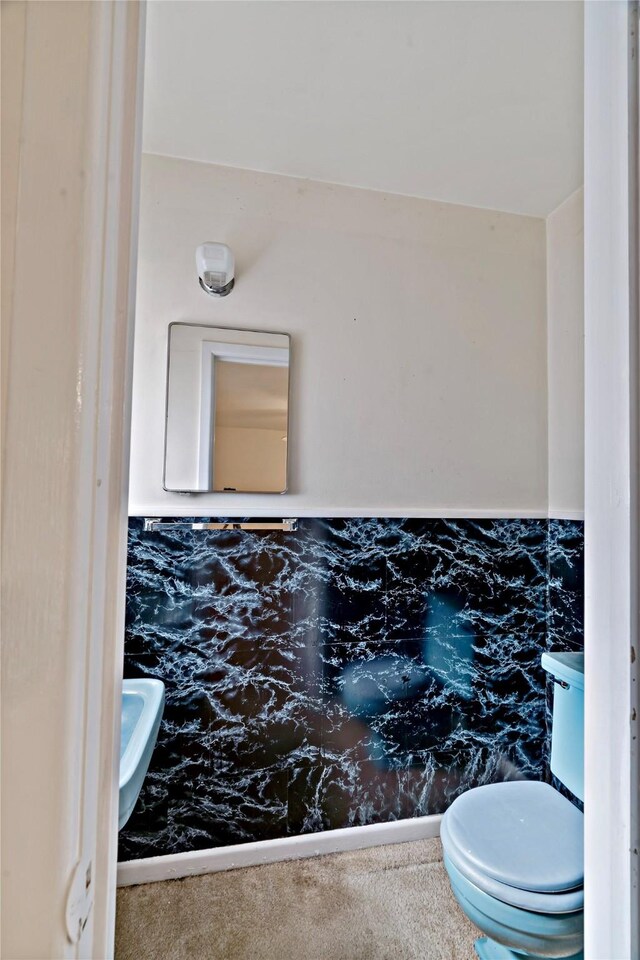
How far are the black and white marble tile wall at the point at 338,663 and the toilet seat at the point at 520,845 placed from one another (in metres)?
0.36

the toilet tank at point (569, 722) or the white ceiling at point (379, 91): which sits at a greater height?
the white ceiling at point (379, 91)

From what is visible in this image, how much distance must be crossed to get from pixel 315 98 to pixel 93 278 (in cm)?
141

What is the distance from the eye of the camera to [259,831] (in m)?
1.50

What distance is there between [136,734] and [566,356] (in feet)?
6.17

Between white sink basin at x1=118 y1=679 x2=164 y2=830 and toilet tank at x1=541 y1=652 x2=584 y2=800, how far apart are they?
1.19 meters

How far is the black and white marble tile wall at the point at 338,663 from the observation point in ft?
4.82

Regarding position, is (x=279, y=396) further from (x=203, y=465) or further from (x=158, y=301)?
(x=158, y=301)

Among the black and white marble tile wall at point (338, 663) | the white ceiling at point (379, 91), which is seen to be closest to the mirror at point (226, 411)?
the black and white marble tile wall at point (338, 663)

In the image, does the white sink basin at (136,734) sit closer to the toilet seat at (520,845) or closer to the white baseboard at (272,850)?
the white baseboard at (272,850)

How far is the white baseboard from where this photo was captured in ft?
4.68

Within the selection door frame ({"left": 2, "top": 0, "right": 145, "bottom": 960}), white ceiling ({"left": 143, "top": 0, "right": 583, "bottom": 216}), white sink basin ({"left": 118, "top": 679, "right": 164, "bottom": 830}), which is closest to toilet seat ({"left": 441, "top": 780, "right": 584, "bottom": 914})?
white sink basin ({"left": 118, "top": 679, "right": 164, "bottom": 830})

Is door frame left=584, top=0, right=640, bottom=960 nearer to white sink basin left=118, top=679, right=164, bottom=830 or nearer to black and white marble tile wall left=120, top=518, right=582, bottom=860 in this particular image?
white sink basin left=118, top=679, right=164, bottom=830

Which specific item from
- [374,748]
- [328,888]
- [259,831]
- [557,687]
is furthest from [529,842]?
[259,831]

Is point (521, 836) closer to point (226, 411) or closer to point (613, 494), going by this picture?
point (613, 494)
